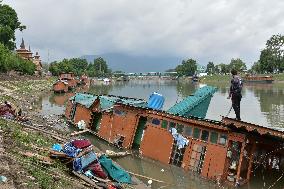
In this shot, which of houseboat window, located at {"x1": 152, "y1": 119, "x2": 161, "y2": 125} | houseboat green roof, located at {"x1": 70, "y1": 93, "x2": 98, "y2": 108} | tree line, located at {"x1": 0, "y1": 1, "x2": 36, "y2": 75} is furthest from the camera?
tree line, located at {"x1": 0, "y1": 1, "x2": 36, "y2": 75}

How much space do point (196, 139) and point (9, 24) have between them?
75331 millimetres

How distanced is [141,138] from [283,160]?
850 centimetres

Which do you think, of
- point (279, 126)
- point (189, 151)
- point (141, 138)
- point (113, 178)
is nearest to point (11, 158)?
point (113, 178)

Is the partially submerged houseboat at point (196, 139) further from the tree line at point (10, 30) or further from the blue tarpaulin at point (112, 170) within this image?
the tree line at point (10, 30)

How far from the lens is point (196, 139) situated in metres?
19.9

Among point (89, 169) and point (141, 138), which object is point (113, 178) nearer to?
point (89, 169)

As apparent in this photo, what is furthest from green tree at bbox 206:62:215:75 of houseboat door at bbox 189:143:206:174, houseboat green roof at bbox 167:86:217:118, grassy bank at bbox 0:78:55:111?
houseboat door at bbox 189:143:206:174

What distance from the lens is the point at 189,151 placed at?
20.2m

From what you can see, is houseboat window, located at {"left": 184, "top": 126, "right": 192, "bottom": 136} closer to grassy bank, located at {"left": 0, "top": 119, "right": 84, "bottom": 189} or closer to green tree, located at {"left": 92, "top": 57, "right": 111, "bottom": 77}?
grassy bank, located at {"left": 0, "top": 119, "right": 84, "bottom": 189}

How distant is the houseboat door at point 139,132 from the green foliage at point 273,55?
92.9 m

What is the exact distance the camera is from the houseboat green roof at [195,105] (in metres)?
24.3

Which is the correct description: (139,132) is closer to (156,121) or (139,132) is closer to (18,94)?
(156,121)

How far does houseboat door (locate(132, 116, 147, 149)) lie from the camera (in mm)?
24734

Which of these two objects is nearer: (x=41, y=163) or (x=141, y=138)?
(x=41, y=163)
